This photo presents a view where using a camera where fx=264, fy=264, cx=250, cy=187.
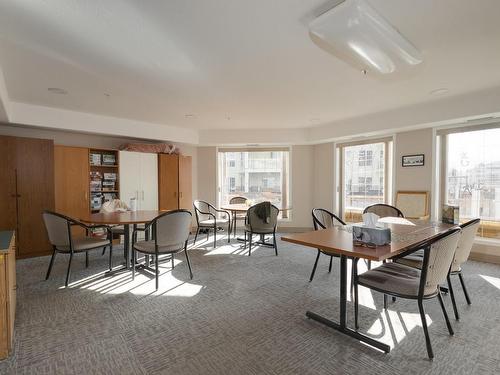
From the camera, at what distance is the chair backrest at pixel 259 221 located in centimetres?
446

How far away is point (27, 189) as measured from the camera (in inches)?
165

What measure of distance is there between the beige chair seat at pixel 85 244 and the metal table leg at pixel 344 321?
2732 millimetres

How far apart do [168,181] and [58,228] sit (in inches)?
114

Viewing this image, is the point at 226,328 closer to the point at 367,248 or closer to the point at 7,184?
the point at 367,248

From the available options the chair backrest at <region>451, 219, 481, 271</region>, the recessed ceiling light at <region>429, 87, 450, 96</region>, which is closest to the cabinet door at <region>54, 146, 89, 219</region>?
the chair backrest at <region>451, 219, 481, 271</region>

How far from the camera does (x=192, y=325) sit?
232 centimetres

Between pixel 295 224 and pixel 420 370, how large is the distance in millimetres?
4981

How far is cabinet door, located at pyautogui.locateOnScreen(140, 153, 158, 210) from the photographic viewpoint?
5.59m

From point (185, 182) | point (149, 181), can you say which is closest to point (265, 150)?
point (185, 182)

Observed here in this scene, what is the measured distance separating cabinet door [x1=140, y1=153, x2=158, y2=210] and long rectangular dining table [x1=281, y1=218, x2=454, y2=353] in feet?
13.6

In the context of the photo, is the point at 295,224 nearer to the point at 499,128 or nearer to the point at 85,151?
the point at 499,128

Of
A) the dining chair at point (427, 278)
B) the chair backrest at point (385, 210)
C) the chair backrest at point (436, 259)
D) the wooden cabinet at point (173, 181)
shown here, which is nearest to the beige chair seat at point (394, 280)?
the dining chair at point (427, 278)

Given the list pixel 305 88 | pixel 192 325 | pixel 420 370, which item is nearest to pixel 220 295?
pixel 192 325

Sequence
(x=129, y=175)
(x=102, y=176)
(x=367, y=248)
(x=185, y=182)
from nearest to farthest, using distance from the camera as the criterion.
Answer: (x=367, y=248)
(x=102, y=176)
(x=129, y=175)
(x=185, y=182)
